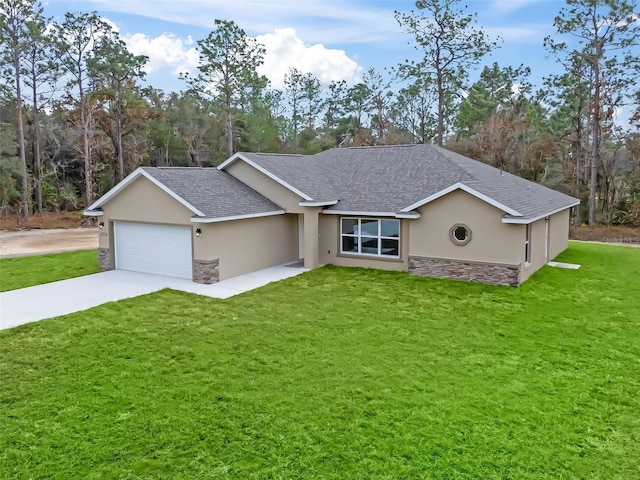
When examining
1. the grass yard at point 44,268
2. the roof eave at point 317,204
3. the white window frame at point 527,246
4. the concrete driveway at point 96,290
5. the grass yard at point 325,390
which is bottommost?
the grass yard at point 325,390

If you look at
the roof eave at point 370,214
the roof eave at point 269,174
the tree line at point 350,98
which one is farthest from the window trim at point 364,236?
the tree line at point 350,98

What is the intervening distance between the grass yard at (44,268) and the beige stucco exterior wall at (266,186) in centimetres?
627

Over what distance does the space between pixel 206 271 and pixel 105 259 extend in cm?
469

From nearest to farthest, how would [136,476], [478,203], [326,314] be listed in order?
[136,476] < [326,314] < [478,203]

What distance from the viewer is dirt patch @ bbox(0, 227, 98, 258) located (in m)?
21.9

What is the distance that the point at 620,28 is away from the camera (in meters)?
28.6

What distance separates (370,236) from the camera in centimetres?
1667

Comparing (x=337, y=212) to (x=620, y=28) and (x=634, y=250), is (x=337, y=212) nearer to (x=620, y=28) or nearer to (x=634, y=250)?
(x=634, y=250)

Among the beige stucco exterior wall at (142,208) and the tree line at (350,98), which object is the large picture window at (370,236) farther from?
the tree line at (350,98)

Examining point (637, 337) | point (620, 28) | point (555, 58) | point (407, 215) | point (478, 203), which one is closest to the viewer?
point (637, 337)

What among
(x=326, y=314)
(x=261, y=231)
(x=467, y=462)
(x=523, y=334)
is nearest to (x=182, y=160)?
(x=261, y=231)

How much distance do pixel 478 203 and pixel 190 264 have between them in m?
9.17

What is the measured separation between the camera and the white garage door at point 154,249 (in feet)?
49.6

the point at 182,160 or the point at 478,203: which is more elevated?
the point at 182,160
